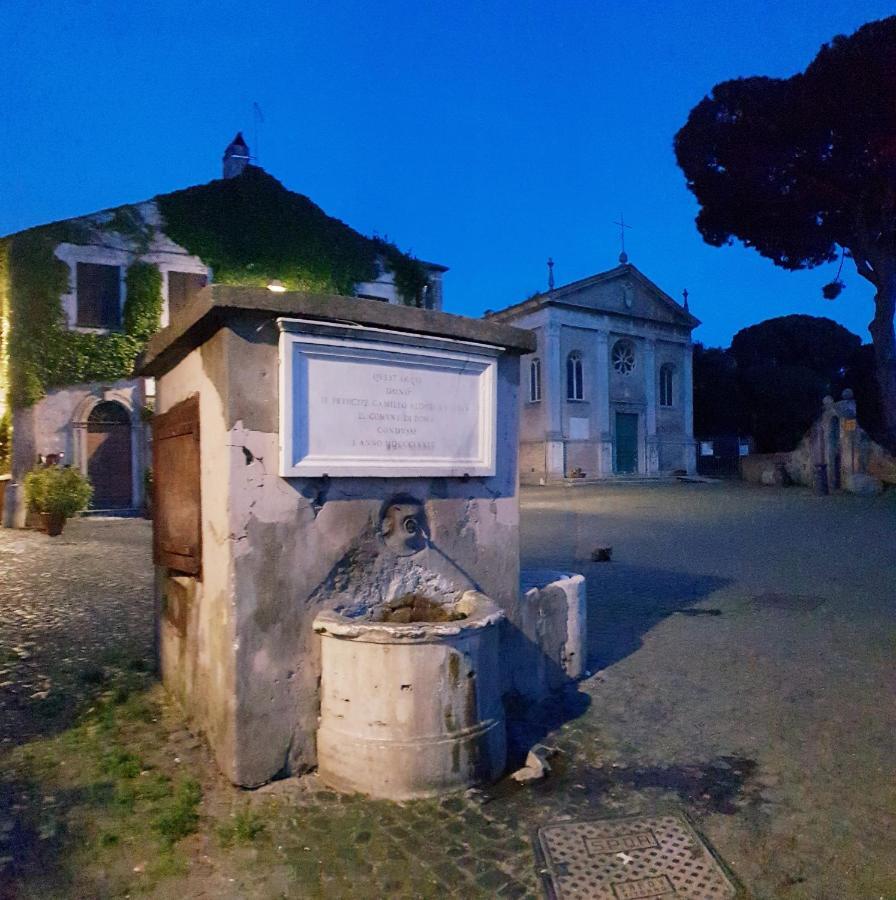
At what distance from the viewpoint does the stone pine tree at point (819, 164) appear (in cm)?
2709

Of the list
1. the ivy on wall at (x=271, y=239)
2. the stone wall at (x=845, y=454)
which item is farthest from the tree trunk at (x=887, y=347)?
the ivy on wall at (x=271, y=239)

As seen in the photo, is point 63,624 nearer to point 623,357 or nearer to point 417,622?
point 417,622

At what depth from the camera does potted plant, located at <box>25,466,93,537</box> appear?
46.2 ft

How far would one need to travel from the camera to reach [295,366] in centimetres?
369

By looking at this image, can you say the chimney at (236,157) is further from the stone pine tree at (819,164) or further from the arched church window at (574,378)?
the stone pine tree at (819,164)

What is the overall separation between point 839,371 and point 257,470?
42.9 meters

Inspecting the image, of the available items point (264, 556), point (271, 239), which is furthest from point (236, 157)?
point (264, 556)

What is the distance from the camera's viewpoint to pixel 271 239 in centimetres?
2145

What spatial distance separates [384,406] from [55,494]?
1224 cm

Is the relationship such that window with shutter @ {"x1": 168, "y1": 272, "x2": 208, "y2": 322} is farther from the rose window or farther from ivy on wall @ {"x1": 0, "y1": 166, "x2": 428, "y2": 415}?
the rose window

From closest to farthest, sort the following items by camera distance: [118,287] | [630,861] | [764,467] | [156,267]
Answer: [630,861]
[118,287]
[156,267]
[764,467]

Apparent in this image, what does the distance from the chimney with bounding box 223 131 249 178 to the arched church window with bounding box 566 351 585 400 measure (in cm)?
1612

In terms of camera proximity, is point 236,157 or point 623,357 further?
point 623,357

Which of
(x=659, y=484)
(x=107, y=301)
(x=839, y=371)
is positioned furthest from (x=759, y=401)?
(x=107, y=301)
